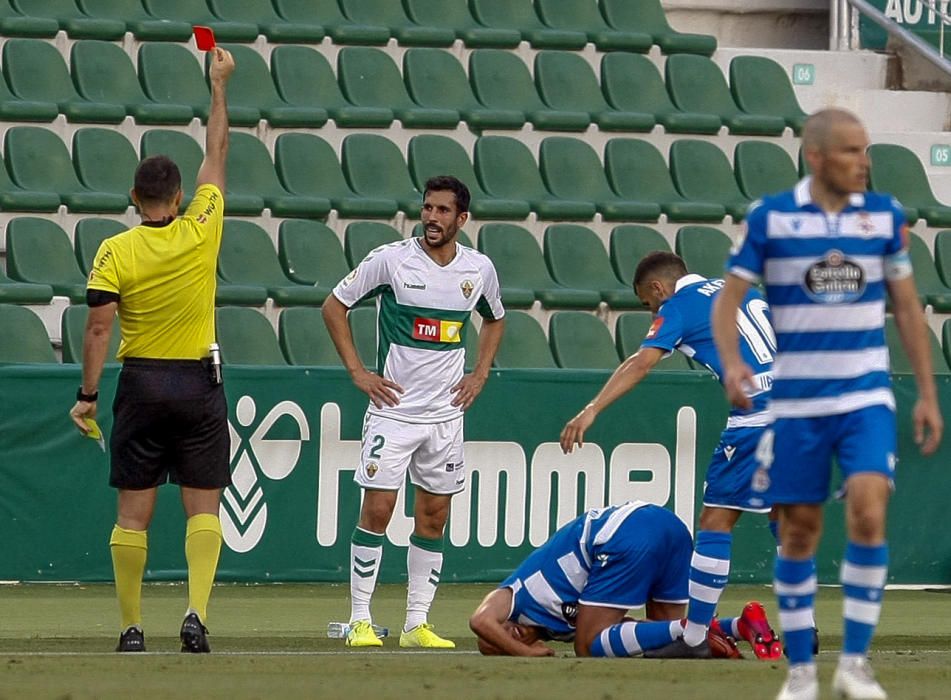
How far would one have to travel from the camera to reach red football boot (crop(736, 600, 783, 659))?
729 centimetres

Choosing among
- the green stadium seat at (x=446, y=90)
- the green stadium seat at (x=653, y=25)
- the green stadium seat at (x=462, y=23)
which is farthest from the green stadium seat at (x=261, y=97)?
the green stadium seat at (x=653, y=25)

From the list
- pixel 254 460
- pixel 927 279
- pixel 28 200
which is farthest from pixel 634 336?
pixel 28 200

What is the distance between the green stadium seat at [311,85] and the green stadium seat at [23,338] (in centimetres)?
337

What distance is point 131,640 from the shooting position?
7.31 m

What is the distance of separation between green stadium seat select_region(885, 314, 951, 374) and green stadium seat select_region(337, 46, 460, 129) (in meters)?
3.56

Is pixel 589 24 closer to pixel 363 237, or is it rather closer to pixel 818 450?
pixel 363 237

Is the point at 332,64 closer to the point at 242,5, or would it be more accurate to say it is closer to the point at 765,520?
the point at 242,5

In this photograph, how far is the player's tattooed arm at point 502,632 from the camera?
7.33 meters

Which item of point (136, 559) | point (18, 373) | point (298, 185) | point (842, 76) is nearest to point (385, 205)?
point (298, 185)

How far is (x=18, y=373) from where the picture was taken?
412 inches

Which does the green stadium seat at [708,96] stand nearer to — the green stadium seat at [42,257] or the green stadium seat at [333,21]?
the green stadium seat at [333,21]

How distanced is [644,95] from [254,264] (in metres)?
3.99

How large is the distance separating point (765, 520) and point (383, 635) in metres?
3.79

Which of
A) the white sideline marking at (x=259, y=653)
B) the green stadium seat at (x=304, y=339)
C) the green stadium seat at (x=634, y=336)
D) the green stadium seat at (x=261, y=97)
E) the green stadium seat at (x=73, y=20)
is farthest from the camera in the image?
the green stadium seat at (x=73, y=20)
